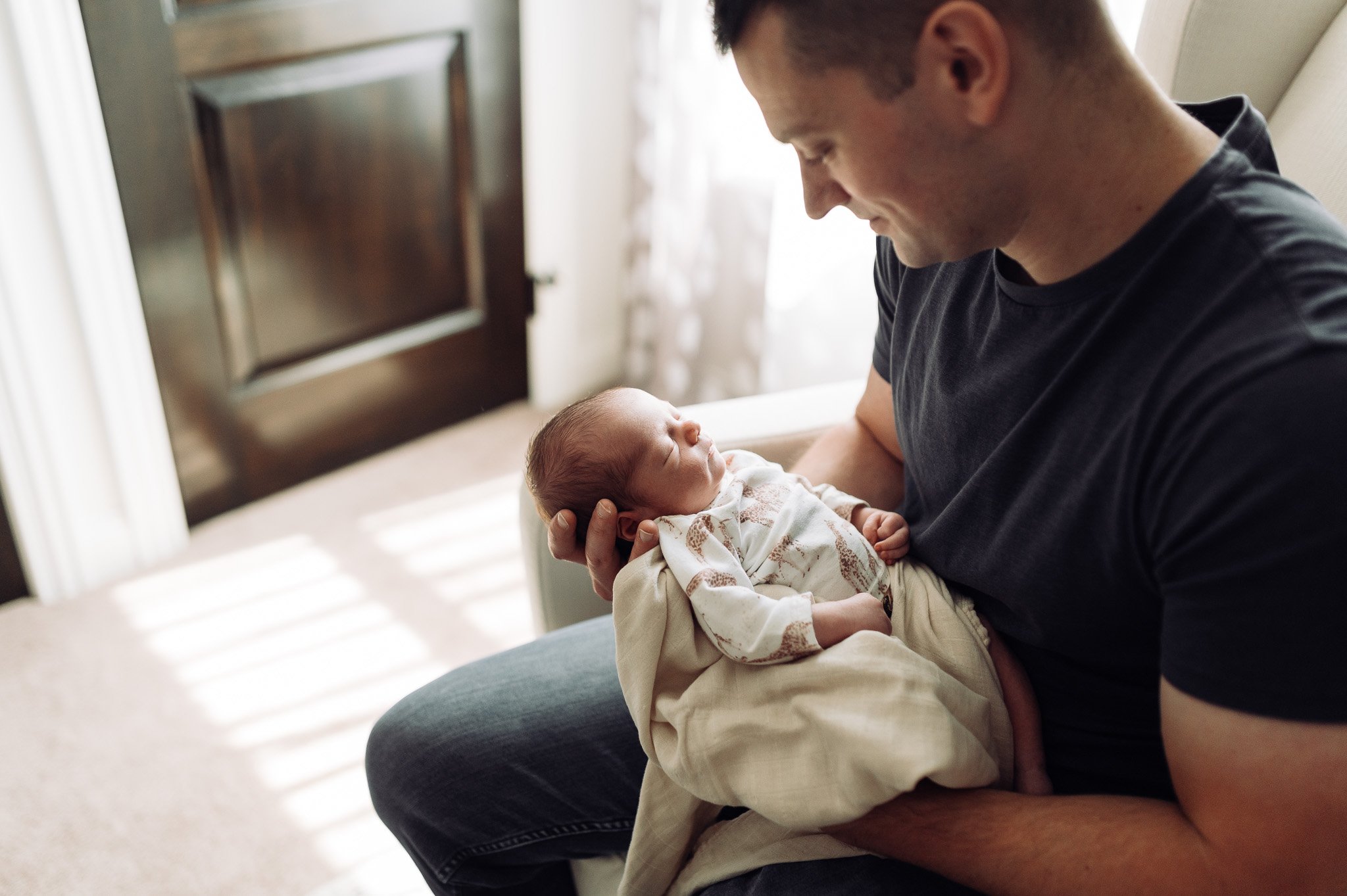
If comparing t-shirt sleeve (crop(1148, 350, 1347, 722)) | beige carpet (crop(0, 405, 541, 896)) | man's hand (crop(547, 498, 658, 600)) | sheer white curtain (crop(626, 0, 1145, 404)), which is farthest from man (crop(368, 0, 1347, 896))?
sheer white curtain (crop(626, 0, 1145, 404))

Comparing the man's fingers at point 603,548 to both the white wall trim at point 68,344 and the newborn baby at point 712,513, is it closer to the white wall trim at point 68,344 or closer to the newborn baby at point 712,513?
the newborn baby at point 712,513

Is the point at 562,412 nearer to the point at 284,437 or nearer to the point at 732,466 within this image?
the point at 732,466

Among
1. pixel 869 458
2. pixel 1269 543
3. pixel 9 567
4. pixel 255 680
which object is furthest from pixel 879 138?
pixel 9 567

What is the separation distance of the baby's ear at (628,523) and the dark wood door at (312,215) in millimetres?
1204

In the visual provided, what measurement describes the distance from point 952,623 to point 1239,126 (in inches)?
17.0

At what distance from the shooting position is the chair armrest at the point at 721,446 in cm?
124

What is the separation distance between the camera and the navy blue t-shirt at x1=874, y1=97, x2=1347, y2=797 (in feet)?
2.13

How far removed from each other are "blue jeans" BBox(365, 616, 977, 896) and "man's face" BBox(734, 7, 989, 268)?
54cm

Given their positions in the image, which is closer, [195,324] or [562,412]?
[562,412]

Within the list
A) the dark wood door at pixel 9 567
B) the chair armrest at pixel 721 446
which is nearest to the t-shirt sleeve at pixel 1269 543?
the chair armrest at pixel 721 446

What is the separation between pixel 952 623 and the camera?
3.04ft

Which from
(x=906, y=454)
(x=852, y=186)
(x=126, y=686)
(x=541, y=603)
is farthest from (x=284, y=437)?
(x=852, y=186)

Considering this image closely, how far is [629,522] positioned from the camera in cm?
107

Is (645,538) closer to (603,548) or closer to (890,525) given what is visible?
(603,548)
